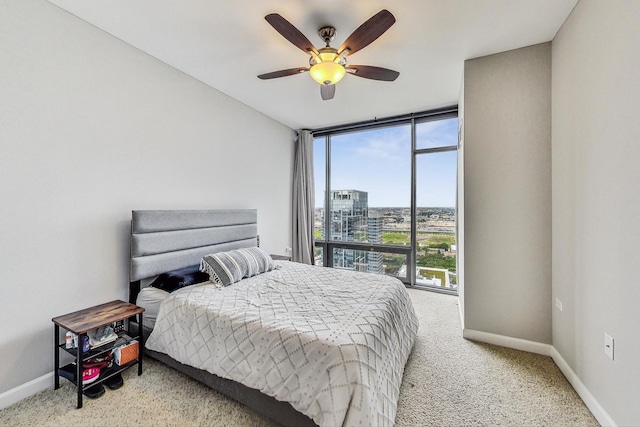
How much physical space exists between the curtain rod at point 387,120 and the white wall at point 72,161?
93.6 inches

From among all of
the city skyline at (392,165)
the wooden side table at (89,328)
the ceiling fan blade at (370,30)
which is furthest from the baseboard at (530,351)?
the ceiling fan blade at (370,30)

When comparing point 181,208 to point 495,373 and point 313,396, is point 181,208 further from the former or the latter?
point 495,373

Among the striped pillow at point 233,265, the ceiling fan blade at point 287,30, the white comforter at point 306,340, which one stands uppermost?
the ceiling fan blade at point 287,30

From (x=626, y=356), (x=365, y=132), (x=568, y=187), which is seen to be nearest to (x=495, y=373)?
(x=626, y=356)

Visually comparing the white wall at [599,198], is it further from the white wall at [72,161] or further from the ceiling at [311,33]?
the white wall at [72,161]

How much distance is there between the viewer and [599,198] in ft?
5.30

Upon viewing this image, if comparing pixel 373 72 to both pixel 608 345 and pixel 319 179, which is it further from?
pixel 319 179

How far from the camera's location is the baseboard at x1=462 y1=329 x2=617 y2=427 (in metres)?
1.58

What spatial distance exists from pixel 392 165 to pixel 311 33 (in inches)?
103

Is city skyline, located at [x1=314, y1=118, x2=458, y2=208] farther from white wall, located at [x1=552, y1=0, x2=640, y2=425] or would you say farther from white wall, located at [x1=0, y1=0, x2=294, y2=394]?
white wall, located at [x1=0, y1=0, x2=294, y2=394]

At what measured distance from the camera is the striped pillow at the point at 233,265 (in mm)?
2453

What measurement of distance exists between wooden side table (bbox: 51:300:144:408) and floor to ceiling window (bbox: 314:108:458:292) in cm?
330

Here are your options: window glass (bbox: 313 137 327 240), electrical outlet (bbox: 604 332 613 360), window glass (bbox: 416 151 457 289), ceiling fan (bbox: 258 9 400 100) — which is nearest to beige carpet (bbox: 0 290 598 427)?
electrical outlet (bbox: 604 332 613 360)

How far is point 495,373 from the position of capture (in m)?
2.07
